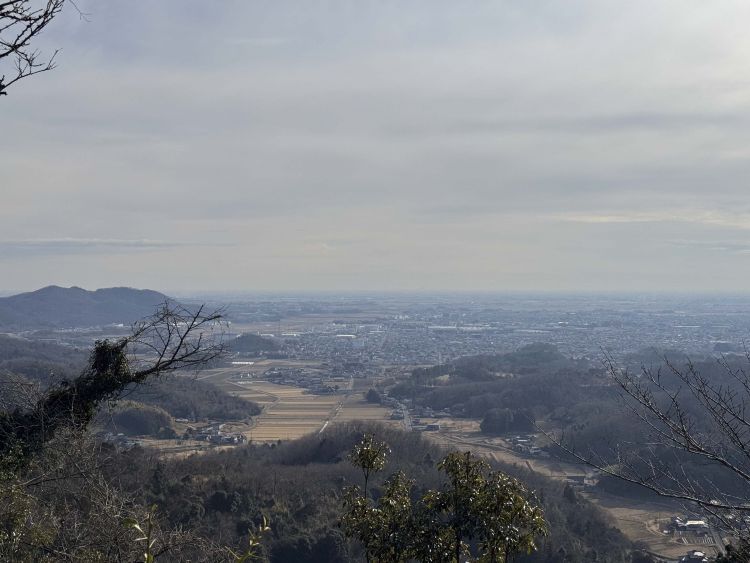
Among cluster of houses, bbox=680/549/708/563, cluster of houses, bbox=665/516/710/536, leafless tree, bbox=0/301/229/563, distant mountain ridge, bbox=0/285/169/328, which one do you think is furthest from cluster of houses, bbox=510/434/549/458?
distant mountain ridge, bbox=0/285/169/328

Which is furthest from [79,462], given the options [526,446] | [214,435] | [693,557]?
[214,435]

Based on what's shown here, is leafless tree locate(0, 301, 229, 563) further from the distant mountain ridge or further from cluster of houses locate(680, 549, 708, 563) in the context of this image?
the distant mountain ridge

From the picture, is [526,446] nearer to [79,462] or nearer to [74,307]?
[79,462]

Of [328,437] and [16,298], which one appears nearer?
[328,437]

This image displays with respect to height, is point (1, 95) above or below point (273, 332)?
above

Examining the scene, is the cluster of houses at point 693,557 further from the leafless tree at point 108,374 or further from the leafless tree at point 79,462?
the leafless tree at point 108,374

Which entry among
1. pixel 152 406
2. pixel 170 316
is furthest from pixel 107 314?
pixel 170 316

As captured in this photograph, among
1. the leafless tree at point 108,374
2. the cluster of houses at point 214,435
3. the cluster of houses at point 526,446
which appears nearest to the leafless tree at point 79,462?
the leafless tree at point 108,374

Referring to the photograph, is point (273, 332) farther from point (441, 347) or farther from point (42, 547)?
point (42, 547)
